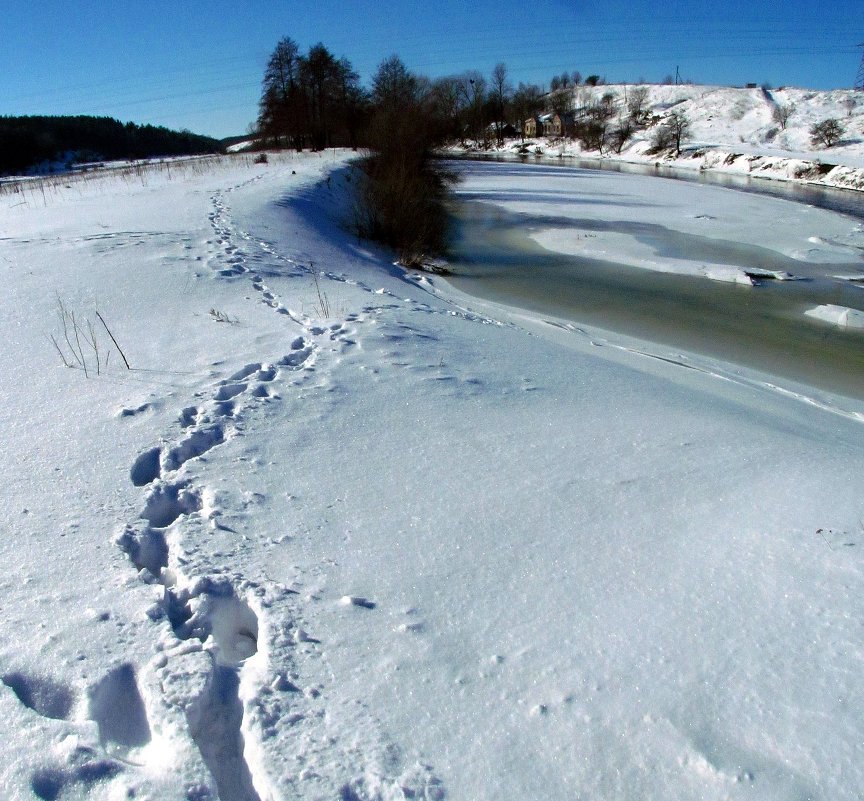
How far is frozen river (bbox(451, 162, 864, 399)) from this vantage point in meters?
7.36

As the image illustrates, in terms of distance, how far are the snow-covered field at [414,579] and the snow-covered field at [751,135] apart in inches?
1143

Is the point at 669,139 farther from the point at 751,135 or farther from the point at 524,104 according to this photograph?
the point at 524,104

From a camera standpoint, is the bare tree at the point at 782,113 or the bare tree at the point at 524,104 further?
the bare tree at the point at 524,104

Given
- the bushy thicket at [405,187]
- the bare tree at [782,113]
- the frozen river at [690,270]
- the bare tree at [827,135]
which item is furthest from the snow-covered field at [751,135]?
the bushy thicket at [405,187]

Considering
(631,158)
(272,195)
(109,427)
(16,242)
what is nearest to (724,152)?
(631,158)

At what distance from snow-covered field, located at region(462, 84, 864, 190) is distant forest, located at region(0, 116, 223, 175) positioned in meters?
32.1

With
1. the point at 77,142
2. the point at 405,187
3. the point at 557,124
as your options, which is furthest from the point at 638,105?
the point at 405,187

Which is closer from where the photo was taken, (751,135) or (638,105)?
(751,135)

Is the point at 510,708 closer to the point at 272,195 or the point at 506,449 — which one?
the point at 506,449

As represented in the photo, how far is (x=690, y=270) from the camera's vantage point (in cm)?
1102

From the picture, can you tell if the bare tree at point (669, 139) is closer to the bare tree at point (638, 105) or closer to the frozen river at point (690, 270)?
the bare tree at point (638, 105)

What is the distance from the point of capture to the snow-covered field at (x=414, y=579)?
1747 millimetres

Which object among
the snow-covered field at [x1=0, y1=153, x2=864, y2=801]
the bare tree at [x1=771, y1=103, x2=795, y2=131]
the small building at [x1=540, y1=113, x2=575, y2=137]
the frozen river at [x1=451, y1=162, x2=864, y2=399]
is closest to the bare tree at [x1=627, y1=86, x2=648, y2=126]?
the small building at [x1=540, y1=113, x2=575, y2=137]

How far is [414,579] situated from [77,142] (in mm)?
63316
